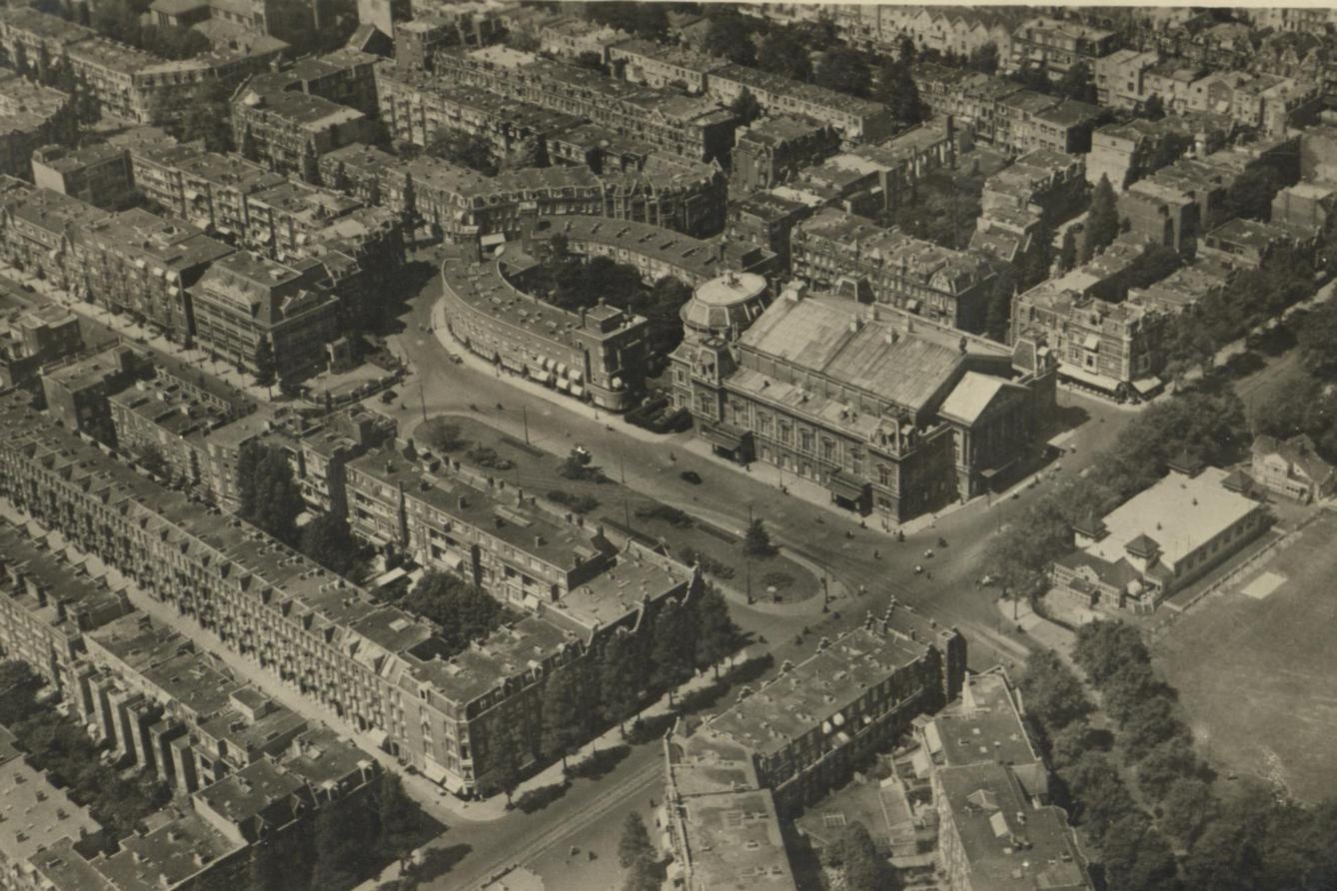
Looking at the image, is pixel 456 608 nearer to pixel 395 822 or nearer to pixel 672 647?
pixel 672 647

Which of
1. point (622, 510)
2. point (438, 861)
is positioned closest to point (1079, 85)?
point (622, 510)

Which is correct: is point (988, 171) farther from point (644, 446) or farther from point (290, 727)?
point (290, 727)

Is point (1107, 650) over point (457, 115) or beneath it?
beneath

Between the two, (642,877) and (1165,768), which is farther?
(1165,768)

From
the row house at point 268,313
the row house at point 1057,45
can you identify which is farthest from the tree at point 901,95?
the row house at point 268,313

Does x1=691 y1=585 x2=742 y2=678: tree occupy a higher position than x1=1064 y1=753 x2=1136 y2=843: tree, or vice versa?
x1=691 y1=585 x2=742 y2=678: tree

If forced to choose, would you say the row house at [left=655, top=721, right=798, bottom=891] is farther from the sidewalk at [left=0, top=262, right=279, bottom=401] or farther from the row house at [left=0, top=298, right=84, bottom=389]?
the row house at [left=0, top=298, right=84, bottom=389]

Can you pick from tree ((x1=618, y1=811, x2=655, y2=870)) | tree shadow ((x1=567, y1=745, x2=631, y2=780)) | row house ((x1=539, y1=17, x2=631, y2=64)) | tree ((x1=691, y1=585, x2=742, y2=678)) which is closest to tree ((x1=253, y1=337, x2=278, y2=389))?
tree ((x1=691, y1=585, x2=742, y2=678))
